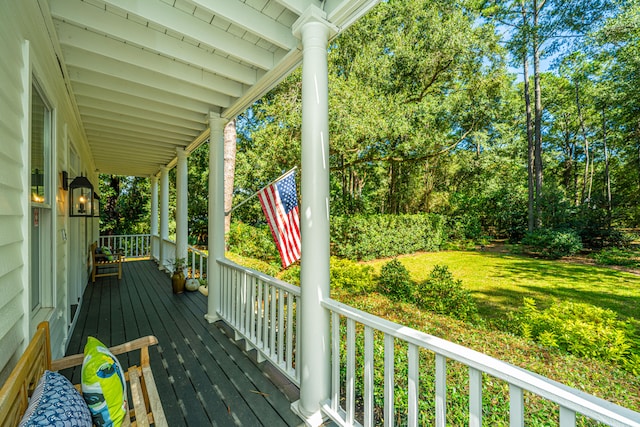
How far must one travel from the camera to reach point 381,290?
5535mm

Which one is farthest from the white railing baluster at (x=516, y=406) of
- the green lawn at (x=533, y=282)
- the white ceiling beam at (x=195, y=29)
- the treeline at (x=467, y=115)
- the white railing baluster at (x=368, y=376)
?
the treeline at (x=467, y=115)

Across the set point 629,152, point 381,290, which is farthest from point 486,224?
point 381,290

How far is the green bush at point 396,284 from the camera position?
204 inches

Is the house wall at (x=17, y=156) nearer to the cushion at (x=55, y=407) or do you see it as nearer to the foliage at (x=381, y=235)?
the cushion at (x=55, y=407)

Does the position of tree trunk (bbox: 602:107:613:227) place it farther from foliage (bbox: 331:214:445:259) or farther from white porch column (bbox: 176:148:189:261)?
white porch column (bbox: 176:148:189:261)

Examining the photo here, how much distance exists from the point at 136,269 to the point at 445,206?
1314 cm

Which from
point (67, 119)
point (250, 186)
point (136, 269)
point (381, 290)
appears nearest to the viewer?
point (67, 119)

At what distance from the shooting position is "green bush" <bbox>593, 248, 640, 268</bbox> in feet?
26.9

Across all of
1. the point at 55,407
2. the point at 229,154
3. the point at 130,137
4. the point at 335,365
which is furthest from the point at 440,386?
the point at 229,154

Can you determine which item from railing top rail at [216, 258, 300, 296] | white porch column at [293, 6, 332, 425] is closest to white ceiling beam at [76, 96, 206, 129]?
railing top rail at [216, 258, 300, 296]

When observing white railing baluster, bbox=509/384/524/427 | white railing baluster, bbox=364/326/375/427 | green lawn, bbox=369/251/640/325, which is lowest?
green lawn, bbox=369/251/640/325

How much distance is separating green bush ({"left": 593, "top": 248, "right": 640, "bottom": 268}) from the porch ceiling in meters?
10.7

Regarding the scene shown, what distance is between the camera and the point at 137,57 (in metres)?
2.64

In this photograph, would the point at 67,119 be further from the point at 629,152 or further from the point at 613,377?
the point at 629,152
